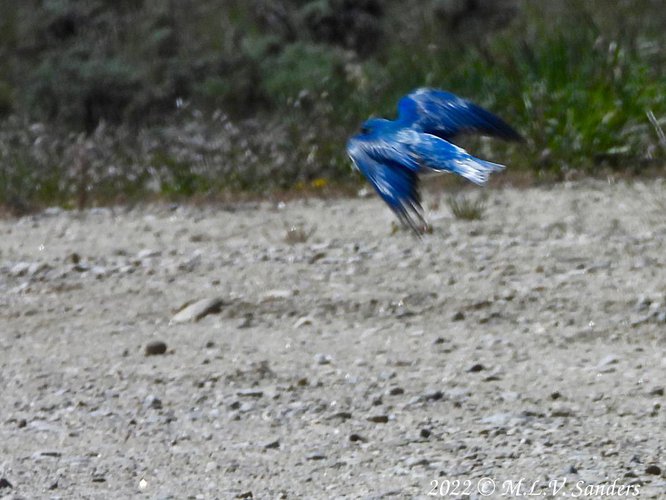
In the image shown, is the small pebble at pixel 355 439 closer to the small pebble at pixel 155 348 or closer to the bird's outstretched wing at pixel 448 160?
the bird's outstretched wing at pixel 448 160

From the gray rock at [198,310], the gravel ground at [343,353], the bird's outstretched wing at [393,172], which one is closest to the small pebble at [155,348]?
the gravel ground at [343,353]

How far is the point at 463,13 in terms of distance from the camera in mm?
13859

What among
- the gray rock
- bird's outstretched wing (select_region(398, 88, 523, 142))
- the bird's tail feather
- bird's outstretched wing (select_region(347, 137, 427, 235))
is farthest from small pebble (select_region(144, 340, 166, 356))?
the bird's tail feather

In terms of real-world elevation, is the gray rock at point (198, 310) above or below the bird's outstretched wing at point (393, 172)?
below

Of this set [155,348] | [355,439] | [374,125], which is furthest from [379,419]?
[155,348]

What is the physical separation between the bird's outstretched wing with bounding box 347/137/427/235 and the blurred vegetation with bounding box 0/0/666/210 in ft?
15.0

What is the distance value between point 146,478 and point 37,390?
1.23m

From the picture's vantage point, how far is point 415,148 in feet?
13.0

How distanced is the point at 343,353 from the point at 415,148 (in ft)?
5.38

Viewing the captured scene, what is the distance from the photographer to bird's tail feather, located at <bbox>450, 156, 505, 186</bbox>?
143 inches

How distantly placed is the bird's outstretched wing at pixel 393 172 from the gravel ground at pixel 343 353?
2.26 ft

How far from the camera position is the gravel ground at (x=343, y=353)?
4.18 meters

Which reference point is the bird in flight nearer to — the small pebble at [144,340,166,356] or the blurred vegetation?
the small pebble at [144,340,166,356]

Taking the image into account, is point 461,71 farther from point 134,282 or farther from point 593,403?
point 593,403
